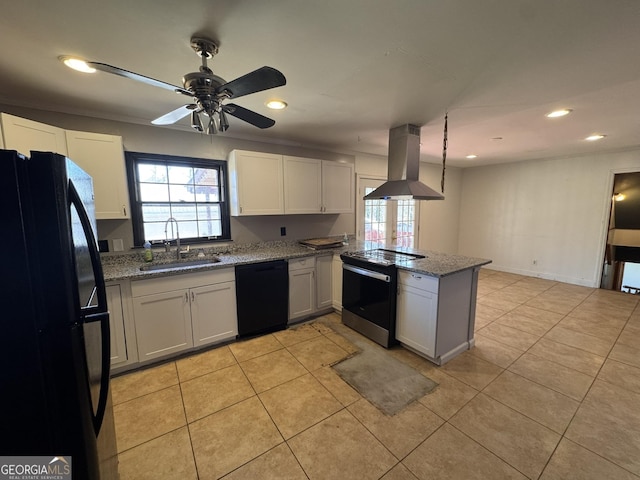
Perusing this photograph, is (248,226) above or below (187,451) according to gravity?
above

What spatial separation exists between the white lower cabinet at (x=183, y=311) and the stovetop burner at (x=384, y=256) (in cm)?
143

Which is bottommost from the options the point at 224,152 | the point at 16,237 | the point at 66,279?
the point at 66,279

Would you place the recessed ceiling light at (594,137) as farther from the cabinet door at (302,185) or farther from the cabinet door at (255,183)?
the cabinet door at (255,183)

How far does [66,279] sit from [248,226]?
9.04 feet

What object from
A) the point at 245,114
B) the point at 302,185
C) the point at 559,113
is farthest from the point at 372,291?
the point at 559,113

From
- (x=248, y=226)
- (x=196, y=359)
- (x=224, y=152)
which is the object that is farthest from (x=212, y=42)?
(x=196, y=359)

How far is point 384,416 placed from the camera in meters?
1.86

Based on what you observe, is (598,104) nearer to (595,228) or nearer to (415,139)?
(415,139)

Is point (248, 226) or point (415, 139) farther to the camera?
point (248, 226)

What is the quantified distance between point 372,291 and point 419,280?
56cm

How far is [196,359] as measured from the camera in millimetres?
2553

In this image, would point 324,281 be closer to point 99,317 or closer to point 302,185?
point 302,185

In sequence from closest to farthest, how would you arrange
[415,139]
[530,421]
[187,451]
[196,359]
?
[187,451] < [530,421] < [196,359] < [415,139]

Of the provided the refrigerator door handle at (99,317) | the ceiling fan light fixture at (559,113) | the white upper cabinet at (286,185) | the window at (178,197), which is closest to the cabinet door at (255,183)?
the white upper cabinet at (286,185)
